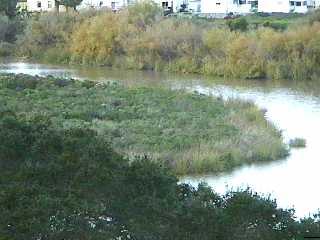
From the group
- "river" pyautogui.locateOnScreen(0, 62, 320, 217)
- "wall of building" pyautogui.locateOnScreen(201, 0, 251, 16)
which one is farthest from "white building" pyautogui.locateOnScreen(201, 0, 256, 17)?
"river" pyautogui.locateOnScreen(0, 62, 320, 217)

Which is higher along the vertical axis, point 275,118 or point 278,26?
point 278,26

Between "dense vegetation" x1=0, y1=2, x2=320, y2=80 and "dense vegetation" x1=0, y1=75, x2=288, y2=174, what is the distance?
1084 cm

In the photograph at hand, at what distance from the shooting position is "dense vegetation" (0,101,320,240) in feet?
17.9

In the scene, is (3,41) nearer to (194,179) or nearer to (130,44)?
(130,44)

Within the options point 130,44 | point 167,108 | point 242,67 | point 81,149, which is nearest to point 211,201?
point 81,149

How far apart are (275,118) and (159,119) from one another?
4.39m

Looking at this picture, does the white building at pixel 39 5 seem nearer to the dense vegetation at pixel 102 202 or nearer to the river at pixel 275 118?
the river at pixel 275 118

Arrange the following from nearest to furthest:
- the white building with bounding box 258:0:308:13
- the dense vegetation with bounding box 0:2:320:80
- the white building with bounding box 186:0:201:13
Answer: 1. the dense vegetation with bounding box 0:2:320:80
2. the white building with bounding box 258:0:308:13
3. the white building with bounding box 186:0:201:13

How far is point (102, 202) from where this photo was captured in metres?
5.80

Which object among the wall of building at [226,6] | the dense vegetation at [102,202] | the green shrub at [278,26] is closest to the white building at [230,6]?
the wall of building at [226,6]

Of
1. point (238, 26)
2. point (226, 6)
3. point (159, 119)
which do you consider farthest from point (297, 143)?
point (226, 6)

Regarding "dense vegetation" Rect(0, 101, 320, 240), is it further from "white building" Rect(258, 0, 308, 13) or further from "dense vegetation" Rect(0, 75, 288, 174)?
"white building" Rect(258, 0, 308, 13)

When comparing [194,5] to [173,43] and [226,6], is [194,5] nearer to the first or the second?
[226,6]

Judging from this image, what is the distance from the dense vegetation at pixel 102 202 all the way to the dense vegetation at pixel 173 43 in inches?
1177
